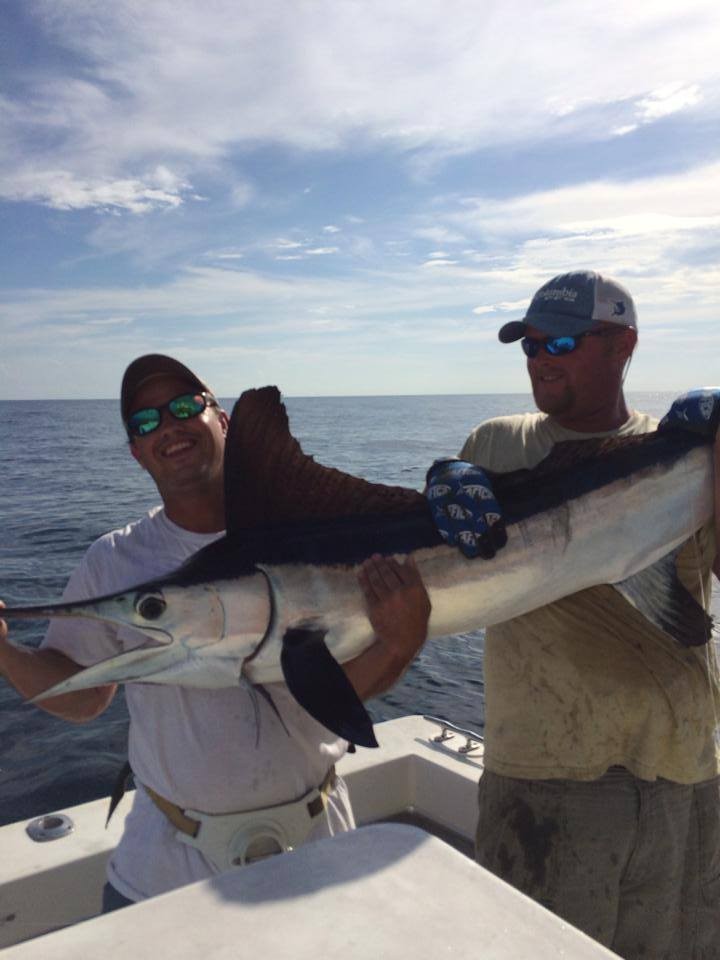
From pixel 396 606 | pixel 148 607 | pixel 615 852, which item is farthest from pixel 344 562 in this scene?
pixel 615 852

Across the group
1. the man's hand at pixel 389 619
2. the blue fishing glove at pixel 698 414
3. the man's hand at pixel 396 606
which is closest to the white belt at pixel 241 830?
the man's hand at pixel 389 619

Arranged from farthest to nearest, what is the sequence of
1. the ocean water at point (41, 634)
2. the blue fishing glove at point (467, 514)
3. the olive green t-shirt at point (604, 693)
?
1. the ocean water at point (41, 634)
2. the olive green t-shirt at point (604, 693)
3. the blue fishing glove at point (467, 514)

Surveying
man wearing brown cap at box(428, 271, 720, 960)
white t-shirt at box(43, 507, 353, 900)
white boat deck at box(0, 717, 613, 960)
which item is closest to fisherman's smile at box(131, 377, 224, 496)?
white t-shirt at box(43, 507, 353, 900)

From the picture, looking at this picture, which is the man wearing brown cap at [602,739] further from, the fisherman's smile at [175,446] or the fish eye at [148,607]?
the fish eye at [148,607]

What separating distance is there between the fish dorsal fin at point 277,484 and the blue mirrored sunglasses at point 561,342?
70 centimetres

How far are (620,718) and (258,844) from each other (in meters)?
1.19

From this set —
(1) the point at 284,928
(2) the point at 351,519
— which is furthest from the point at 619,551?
(1) the point at 284,928

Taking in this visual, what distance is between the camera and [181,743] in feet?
7.39

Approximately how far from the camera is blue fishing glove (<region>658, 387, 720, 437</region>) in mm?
2494

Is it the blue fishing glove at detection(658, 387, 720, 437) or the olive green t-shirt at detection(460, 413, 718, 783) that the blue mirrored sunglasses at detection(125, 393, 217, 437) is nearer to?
the olive green t-shirt at detection(460, 413, 718, 783)

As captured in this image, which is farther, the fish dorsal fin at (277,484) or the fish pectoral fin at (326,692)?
the fish dorsal fin at (277,484)

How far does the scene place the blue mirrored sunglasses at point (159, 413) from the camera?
2.45 meters

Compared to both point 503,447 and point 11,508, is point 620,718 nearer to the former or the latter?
point 503,447

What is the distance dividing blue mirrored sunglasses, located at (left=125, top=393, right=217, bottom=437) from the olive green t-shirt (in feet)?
4.12
